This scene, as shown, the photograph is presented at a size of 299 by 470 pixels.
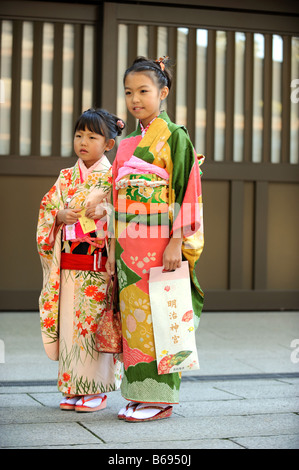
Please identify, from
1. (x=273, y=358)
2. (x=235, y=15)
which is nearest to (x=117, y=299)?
(x=273, y=358)

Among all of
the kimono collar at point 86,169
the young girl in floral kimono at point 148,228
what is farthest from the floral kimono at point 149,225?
the kimono collar at point 86,169

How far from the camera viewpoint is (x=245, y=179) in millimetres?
6492

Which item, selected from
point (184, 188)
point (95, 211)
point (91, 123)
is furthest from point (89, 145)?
point (184, 188)

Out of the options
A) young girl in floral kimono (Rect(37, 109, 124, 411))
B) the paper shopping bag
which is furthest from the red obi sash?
the paper shopping bag

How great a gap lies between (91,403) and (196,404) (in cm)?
50

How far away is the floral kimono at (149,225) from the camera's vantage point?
9.80 feet

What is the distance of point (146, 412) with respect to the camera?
297 centimetres

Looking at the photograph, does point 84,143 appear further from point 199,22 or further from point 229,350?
point 199,22

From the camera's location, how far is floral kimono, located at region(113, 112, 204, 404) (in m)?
2.99

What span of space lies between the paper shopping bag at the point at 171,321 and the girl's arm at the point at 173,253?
32 mm

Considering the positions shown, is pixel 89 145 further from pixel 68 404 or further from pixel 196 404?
pixel 196 404

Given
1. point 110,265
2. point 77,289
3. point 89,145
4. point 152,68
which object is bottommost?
point 77,289

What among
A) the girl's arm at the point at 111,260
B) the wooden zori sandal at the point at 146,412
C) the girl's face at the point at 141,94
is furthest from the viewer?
the girl's arm at the point at 111,260

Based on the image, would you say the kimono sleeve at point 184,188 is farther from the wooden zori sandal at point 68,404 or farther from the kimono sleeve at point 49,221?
the wooden zori sandal at point 68,404
